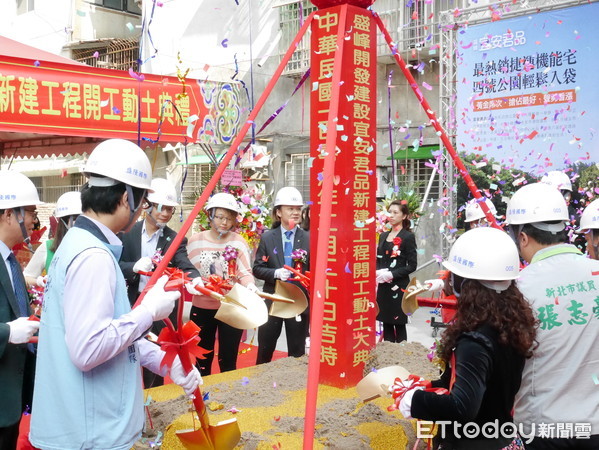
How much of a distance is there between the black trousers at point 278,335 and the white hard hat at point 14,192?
94.0 inches

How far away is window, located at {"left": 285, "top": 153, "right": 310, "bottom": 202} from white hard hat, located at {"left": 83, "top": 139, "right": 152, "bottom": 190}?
1030 cm

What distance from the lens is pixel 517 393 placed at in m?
2.23

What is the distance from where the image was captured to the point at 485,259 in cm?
202

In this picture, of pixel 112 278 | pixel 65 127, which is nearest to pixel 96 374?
pixel 112 278

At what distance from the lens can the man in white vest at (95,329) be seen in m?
1.79

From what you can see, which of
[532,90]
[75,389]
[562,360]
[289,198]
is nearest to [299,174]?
[532,90]

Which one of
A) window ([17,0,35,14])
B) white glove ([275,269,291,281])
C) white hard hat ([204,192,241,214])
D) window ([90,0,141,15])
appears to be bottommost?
white glove ([275,269,291,281])

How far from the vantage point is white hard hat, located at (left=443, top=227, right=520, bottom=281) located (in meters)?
2.02

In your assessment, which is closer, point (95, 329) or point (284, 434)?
point (95, 329)

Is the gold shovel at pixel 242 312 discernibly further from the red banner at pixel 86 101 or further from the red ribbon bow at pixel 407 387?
the red banner at pixel 86 101

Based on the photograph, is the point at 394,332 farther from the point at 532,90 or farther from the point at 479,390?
the point at 479,390

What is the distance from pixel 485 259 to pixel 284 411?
173 cm

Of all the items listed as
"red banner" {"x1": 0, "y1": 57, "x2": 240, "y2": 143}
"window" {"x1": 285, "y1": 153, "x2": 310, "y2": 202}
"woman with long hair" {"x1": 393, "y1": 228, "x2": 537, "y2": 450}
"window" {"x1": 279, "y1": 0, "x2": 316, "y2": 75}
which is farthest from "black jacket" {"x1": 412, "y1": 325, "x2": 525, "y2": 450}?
"window" {"x1": 279, "y1": 0, "x2": 316, "y2": 75}

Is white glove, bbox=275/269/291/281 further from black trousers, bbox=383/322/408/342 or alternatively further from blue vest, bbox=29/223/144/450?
blue vest, bbox=29/223/144/450
